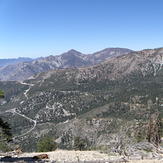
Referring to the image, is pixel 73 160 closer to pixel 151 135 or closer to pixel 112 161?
pixel 112 161

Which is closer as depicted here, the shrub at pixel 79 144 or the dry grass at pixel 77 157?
the dry grass at pixel 77 157

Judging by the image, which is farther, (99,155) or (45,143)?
(45,143)

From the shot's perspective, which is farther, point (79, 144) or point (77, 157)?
point (79, 144)

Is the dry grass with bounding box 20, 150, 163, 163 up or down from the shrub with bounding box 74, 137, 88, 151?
up

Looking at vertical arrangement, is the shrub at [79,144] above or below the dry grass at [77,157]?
below

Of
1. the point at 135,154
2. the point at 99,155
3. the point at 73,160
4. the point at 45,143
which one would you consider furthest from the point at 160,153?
the point at 45,143

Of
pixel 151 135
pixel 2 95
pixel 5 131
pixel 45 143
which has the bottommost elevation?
pixel 45 143

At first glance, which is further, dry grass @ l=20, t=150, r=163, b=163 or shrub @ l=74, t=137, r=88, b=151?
shrub @ l=74, t=137, r=88, b=151

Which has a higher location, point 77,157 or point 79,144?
point 77,157

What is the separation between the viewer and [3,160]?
44.9 m

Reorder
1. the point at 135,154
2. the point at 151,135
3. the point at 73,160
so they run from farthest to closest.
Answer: the point at 151,135, the point at 135,154, the point at 73,160

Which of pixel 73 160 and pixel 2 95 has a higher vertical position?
pixel 2 95

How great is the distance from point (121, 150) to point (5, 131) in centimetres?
2129

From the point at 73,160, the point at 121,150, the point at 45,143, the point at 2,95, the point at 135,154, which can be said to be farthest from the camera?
A: the point at 45,143
